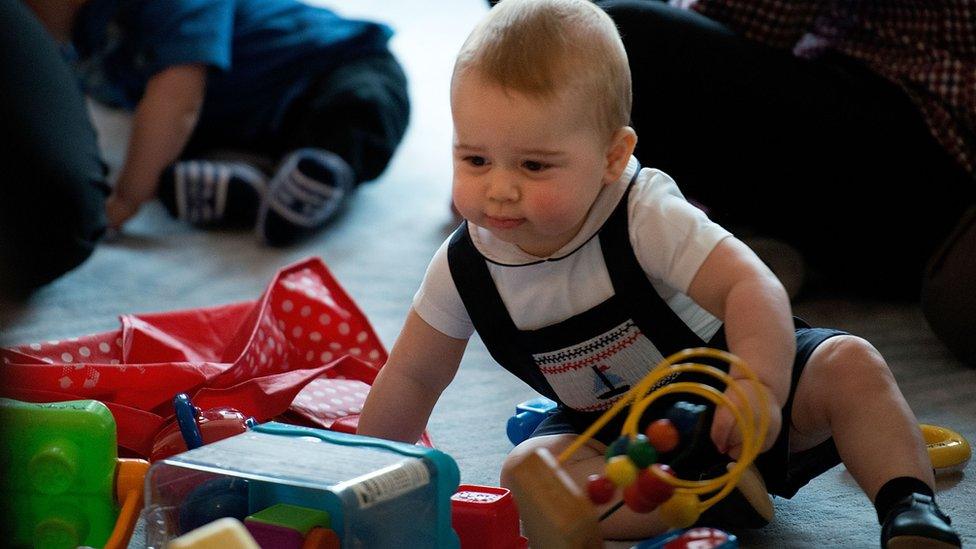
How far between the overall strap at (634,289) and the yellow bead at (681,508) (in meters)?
0.17

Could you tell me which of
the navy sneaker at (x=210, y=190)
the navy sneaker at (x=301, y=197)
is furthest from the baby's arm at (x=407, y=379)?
the navy sneaker at (x=210, y=190)

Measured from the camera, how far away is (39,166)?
1.42 metres

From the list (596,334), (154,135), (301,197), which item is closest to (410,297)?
(301,197)

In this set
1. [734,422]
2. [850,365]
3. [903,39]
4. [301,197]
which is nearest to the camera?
[734,422]

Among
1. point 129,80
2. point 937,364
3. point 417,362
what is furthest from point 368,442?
point 129,80

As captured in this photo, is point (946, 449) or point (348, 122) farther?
point (348, 122)

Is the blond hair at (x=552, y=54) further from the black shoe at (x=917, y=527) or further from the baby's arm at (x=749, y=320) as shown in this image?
the black shoe at (x=917, y=527)

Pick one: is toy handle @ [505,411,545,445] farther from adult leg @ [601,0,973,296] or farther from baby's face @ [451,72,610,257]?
adult leg @ [601,0,973,296]

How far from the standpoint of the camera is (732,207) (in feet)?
4.77

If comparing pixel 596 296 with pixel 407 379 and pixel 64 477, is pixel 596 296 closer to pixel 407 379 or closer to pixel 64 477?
pixel 407 379

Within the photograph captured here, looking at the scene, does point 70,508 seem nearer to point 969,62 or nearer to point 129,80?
point 969,62

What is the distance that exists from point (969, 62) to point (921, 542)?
80 centimetres

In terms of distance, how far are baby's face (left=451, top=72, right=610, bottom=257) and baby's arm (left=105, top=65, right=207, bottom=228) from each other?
117 centimetres

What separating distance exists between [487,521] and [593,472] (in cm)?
10
